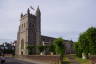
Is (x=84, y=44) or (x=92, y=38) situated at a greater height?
(x=92, y=38)

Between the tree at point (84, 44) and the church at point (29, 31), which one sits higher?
the church at point (29, 31)

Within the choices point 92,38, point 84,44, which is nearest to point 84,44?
point 84,44

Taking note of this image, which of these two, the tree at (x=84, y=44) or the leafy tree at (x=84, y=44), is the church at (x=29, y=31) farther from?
the tree at (x=84, y=44)

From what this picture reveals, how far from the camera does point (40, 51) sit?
9088 centimetres

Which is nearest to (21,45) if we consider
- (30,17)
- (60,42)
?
(30,17)

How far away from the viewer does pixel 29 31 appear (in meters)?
98.5

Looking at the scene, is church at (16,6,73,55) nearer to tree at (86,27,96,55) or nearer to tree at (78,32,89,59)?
tree at (78,32,89,59)

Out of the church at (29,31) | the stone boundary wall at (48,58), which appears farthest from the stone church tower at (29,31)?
the stone boundary wall at (48,58)

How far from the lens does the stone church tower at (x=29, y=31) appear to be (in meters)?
98.1

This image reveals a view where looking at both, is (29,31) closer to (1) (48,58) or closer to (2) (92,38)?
(1) (48,58)

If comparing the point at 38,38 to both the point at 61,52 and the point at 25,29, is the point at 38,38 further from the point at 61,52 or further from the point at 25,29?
the point at 61,52

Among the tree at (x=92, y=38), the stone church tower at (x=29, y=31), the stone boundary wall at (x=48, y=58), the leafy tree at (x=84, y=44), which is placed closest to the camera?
the stone boundary wall at (x=48, y=58)

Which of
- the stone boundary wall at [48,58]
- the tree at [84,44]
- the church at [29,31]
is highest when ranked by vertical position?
the church at [29,31]

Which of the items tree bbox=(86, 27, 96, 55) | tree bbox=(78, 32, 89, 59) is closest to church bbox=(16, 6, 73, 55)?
tree bbox=(78, 32, 89, 59)
